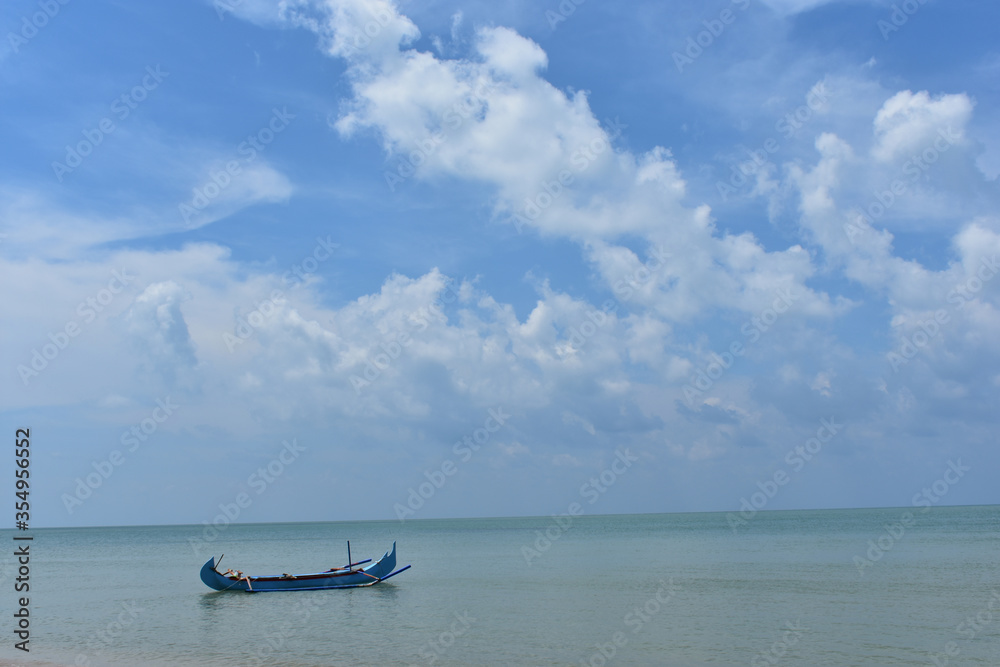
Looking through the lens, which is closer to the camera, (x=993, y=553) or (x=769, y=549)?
(x=993, y=553)

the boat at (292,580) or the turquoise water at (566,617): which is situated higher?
the boat at (292,580)

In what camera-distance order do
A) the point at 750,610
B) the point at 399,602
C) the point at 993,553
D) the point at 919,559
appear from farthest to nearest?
the point at 993,553, the point at 919,559, the point at 399,602, the point at 750,610

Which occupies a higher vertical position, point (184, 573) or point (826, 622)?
point (184, 573)

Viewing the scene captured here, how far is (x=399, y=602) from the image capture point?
3186 centimetres

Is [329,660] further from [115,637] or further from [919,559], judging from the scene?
[919,559]

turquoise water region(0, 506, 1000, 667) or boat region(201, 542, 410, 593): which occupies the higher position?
boat region(201, 542, 410, 593)

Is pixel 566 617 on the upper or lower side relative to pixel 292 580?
lower

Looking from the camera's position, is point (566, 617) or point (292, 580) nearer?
point (566, 617)

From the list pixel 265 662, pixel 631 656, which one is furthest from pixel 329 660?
pixel 631 656

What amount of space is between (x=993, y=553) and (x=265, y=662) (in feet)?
152

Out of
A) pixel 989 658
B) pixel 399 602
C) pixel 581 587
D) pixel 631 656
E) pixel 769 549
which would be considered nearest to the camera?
pixel 989 658

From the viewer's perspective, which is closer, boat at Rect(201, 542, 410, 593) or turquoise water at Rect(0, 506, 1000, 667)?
turquoise water at Rect(0, 506, 1000, 667)

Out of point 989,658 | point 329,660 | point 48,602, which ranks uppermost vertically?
point 48,602

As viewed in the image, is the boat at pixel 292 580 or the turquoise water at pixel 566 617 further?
the boat at pixel 292 580
